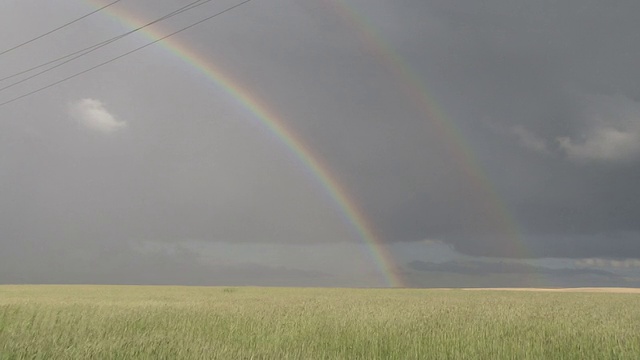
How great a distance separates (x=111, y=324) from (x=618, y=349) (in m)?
10.7

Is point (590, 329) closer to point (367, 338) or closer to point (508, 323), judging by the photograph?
point (508, 323)

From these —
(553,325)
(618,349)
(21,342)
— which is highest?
(553,325)

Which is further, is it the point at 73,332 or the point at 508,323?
the point at 508,323

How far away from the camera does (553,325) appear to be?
1395 centimetres

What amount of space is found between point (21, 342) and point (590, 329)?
11645mm

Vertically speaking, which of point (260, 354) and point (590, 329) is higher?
point (590, 329)

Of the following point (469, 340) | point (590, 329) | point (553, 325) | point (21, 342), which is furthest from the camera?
point (553, 325)

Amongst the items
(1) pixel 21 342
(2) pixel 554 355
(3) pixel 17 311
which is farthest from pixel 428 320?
(3) pixel 17 311

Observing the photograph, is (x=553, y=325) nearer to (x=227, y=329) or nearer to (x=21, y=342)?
(x=227, y=329)

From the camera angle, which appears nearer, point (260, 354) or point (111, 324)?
point (260, 354)

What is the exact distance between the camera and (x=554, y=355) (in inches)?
390

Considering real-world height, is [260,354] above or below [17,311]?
below

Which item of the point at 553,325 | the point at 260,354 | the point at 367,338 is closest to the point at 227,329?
the point at 367,338

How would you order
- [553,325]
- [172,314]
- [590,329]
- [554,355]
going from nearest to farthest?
[554,355]
[590,329]
[553,325]
[172,314]
